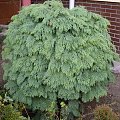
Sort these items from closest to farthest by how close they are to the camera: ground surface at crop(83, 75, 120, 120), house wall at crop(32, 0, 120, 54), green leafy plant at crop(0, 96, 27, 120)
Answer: green leafy plant at crop(0, 96, 27, 120) → ground surface at crop(83, 75, 120, 120) → house wall at crop(32, 0, 120, 54)

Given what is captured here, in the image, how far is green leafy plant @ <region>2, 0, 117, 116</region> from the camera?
4.20m

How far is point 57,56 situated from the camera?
4.14 metres

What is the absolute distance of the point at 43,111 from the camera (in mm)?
4582

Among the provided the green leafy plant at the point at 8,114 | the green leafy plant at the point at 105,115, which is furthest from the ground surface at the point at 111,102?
the green leafy plant at the point at 8,114

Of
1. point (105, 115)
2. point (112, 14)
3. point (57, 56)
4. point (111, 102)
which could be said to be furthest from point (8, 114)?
point (112, 14)

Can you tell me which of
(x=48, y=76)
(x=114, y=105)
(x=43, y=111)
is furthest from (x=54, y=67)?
(x=114, y=105)

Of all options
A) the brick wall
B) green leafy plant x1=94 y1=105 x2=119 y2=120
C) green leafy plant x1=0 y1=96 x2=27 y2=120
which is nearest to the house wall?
the brick wall

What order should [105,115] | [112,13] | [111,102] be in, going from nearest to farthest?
[105,115], [111,102], [112,13]

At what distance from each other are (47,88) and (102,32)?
Answer: 107 centimetres

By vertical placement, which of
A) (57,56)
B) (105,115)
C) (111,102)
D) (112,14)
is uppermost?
(112,14)

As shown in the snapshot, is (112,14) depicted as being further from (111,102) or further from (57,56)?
(57,56)

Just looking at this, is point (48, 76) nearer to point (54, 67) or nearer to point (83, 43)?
point (54, 67)

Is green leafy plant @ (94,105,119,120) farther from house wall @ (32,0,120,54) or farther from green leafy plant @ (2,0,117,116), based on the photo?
house wall @ (32,0,120,54)

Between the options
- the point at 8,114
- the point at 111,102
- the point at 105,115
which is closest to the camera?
the point at 8,114
